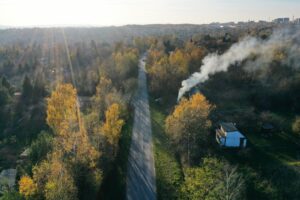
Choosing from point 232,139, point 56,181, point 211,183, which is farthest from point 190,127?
point 56,181

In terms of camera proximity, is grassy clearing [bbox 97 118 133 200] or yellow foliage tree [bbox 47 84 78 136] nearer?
grassy clearing [bbox 97 118 133 200]

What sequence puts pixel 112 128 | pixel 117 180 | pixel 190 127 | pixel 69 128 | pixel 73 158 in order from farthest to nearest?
pixel 190 127, pixel 69 128, pixel 112 128, pixel 117 180, pixel 73 158

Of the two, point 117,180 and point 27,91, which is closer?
point 117,180

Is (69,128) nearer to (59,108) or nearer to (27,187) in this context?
(59,108)

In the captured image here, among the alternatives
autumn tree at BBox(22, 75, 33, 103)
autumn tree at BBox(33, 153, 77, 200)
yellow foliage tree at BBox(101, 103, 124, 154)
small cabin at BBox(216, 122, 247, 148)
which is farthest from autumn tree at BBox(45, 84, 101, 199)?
autumn tree at BBox(22, 75, 33, 103)

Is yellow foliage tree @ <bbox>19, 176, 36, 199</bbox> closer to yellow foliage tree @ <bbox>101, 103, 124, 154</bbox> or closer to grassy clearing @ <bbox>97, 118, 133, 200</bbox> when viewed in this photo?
grassy clearing @ <bbox>97, 118, 133, 200</bbox>

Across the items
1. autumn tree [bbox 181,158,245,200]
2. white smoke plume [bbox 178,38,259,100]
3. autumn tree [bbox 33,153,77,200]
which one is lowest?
autumn tree [bbox 181,158,245,200]

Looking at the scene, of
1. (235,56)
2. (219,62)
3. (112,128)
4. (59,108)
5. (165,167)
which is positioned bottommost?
(165,167)

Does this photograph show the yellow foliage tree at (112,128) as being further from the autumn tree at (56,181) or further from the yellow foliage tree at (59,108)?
the autumn tree at (56,181)
